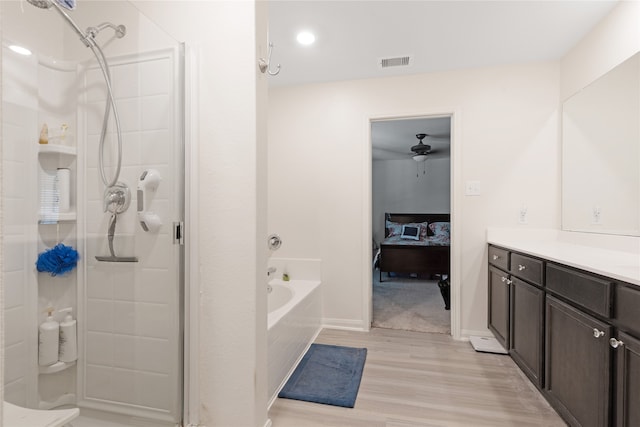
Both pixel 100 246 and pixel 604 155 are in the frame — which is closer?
pixel 100 246

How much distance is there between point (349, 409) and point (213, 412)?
0.76 metres

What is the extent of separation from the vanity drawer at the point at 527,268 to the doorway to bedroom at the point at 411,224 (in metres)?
1.09

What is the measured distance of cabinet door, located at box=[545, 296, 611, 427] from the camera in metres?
1.24

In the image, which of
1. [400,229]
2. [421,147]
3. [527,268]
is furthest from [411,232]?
[527,268]

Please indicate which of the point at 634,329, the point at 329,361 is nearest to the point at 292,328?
the point at 329,361

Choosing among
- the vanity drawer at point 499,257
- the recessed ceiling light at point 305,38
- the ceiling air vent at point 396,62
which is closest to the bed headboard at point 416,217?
the vanity drawer at point 499,257

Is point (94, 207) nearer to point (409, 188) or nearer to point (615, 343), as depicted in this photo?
point (615, 343)

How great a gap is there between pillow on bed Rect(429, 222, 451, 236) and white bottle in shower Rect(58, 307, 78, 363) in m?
5.78

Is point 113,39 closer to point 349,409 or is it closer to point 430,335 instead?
point 349,409

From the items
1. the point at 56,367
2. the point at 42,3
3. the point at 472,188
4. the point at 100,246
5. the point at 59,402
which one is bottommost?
the point at 59,402

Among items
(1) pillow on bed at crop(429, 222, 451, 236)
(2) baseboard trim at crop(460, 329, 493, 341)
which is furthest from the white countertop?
(1) pillow on bed at crop(429, 222, 451, 236)

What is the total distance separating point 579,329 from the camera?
4.63 ft

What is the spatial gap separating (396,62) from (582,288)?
2.08 m

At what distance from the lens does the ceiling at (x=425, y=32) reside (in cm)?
196
